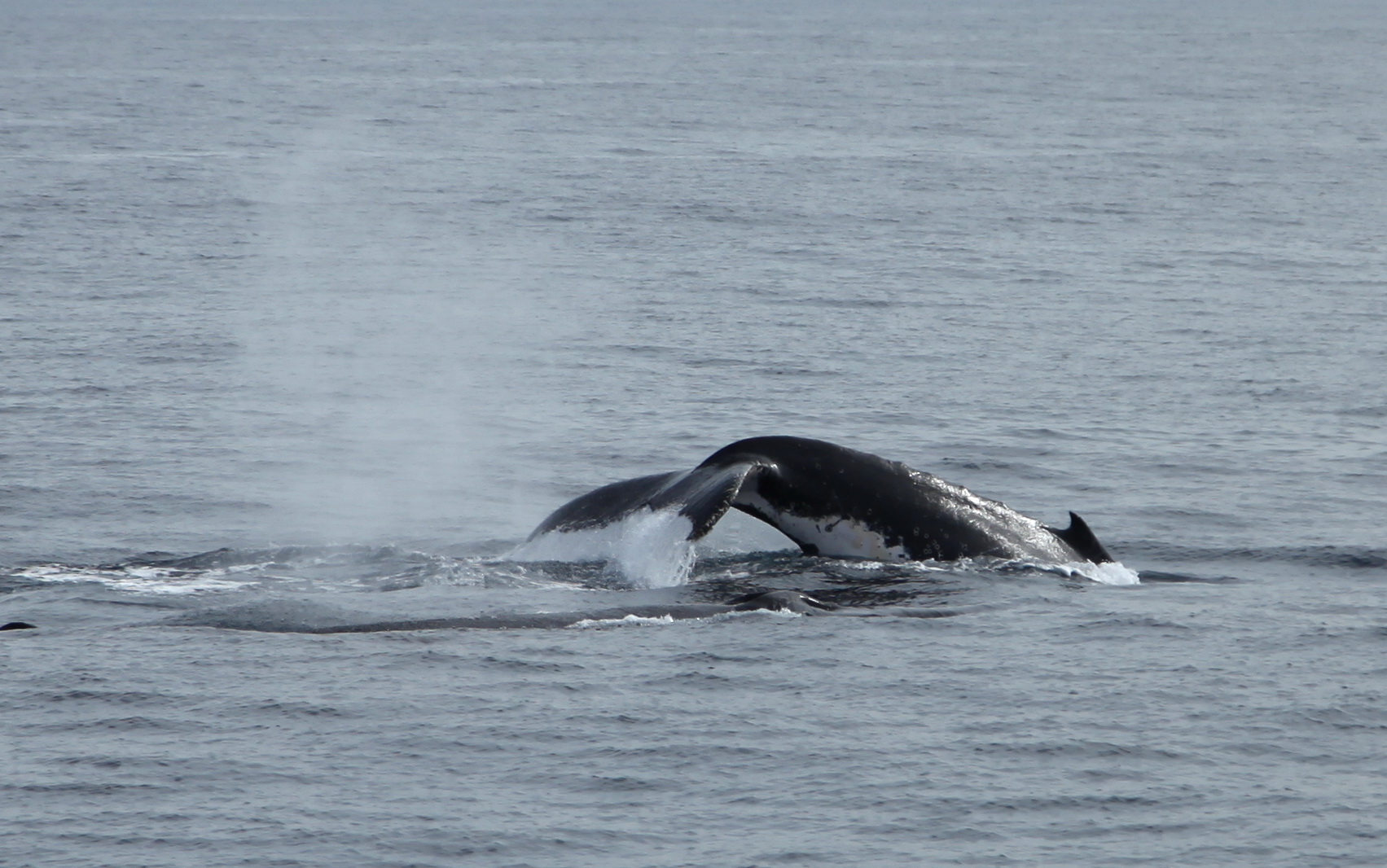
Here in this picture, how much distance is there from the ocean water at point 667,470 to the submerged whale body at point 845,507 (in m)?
0.28

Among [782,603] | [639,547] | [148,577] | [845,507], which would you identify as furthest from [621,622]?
[148,577]

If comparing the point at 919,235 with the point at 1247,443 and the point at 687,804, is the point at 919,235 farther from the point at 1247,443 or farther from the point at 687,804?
the point at 687,804

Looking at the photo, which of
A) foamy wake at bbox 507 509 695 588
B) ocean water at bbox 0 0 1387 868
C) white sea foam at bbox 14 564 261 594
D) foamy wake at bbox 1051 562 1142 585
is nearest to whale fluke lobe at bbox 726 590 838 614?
ocean water at bbox 0 0 1387 868

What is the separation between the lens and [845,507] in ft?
46.0

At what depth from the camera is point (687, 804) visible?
9.88m

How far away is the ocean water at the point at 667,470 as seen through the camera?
9.95 metres

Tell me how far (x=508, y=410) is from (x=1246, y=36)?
11224 centimetres

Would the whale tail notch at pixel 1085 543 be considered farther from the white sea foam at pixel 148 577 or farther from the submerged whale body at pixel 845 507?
the white sea foam at pixel 148 577

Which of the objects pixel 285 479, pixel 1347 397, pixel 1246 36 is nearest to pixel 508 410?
pixel 285 479

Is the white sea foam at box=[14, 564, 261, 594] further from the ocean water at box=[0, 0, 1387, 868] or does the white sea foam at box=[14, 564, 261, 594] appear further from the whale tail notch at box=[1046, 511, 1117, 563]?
the whale tail notch at box=[1046, 511, 1117, 563]

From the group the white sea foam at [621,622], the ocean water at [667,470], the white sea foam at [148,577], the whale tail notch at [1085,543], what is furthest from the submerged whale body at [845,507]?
the white sea foam at [148,577]

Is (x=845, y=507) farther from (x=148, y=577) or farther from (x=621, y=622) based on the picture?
(x=148, y=577)

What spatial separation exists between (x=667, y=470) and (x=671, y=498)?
5814 mm

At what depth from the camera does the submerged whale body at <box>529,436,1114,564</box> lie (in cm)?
1331
